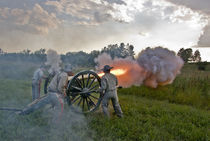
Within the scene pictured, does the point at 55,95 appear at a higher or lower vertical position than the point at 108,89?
lower

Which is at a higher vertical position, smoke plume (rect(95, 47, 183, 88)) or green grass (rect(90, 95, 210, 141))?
smoke plume (rect(95, 47, 183, 88))

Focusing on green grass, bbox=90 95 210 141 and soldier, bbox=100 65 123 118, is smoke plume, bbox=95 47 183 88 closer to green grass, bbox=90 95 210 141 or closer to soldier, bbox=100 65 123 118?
soldier, bbox=100 65 123 118

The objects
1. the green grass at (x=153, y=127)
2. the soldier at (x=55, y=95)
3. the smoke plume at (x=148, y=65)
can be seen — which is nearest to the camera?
the green grass at (x=153, y=127)

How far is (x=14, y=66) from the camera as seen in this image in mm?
24828

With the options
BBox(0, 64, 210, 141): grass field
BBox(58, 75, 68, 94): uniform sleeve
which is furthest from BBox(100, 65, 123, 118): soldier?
BBox(58, 75, 68, 94): uniform sleeve

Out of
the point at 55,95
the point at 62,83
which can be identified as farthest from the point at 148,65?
the point at 55,95

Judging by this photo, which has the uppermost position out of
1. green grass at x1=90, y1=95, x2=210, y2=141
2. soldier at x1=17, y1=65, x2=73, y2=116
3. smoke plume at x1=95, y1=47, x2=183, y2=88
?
smoke plume at x1=95, y1=47, x2=183, y2=88

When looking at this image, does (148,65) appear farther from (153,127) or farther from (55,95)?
(55,95)

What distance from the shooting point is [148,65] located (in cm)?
718

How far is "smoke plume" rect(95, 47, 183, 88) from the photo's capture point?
23.2 feet

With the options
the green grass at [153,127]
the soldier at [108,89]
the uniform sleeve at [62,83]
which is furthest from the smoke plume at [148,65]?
the uniform sleeve at [62,83]

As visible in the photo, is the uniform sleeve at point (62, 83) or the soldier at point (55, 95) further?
the uniform sleeve at point (62, 83)

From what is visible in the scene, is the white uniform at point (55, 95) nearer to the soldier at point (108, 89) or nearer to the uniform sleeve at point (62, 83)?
the uniform sleeve at point (62, 83)

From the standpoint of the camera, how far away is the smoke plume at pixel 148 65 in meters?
7.06
